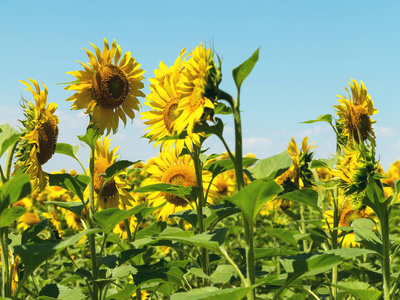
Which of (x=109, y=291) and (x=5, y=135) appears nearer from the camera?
(x=5, y=135)

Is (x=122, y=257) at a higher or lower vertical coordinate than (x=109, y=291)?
higher

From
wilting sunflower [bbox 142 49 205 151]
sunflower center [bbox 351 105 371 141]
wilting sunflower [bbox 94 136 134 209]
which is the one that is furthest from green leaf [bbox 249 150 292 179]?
wilting sunflower [bbox 94 136 134 209]

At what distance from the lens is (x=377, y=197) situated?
1.73 m

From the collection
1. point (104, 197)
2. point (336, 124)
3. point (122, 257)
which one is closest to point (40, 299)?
point (122, 257)

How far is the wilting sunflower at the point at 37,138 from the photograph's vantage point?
6.63 ft

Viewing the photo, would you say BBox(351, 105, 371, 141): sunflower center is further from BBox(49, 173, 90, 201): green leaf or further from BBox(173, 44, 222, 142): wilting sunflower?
BBox(49, 173, 90, 201): green leaf

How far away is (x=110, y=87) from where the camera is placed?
2367 mm

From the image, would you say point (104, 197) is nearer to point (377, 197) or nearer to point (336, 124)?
point (336, 124)

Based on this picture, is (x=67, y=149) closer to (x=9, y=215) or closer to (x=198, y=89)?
(x=9, y=215)

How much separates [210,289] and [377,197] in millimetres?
758

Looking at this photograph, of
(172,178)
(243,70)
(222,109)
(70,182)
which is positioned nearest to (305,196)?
(222,109)

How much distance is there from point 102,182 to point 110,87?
63 cm

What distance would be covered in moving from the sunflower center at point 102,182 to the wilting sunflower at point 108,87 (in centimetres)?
39

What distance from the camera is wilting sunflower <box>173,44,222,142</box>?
1.48 m
